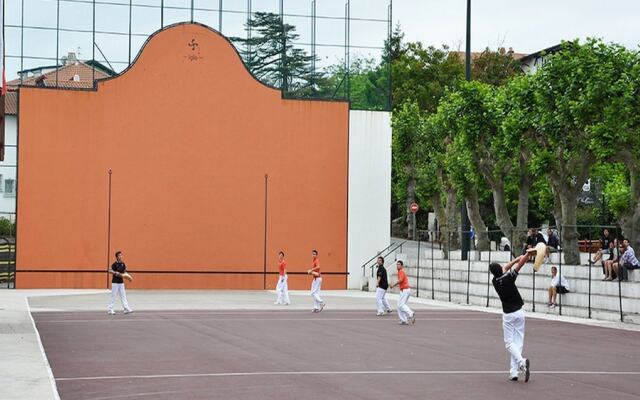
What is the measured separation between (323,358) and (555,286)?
1654 centimetres

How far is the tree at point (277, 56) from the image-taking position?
51656mm

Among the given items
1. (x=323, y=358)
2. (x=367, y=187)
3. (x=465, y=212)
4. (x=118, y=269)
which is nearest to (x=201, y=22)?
(x=367, y=187)

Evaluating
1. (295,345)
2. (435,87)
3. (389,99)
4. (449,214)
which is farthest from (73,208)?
(435,87)

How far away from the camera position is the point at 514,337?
55.3 ft

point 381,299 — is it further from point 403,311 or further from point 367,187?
point 367,187

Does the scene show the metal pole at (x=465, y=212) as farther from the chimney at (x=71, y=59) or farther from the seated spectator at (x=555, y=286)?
the chimney at (x=71, y=59)

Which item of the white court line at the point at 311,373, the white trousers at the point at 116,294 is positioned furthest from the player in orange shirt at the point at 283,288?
the white court line at the point at 311,373

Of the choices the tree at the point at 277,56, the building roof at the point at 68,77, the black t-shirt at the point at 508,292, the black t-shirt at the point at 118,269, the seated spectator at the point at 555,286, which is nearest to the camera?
the black t-shirt at the point at 508,292

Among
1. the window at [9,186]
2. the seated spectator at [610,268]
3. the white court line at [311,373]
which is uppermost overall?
the window at [9,186]

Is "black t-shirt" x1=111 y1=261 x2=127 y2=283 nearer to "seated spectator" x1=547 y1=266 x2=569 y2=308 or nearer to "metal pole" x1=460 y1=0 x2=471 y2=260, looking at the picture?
"seated spectator" x1=547 y1=266 x2=569 y2=308

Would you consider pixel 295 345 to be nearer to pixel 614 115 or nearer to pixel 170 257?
pixel 614 115

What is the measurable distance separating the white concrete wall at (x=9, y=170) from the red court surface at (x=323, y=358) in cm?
2234

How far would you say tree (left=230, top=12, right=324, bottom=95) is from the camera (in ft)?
169

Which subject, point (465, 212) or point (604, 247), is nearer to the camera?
point (604, 247)
